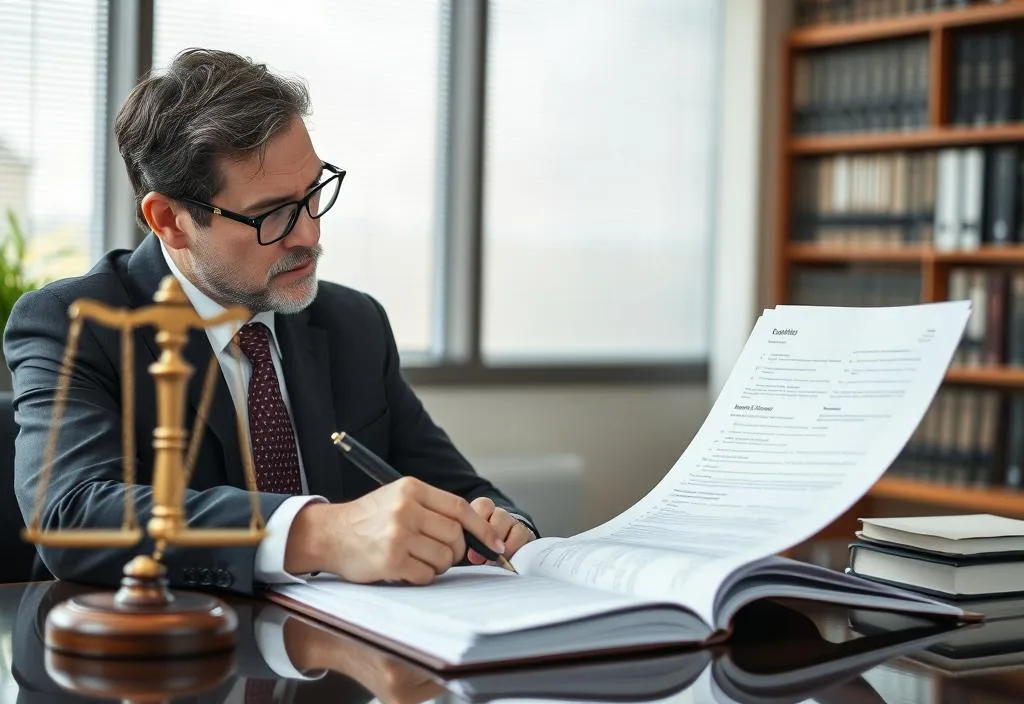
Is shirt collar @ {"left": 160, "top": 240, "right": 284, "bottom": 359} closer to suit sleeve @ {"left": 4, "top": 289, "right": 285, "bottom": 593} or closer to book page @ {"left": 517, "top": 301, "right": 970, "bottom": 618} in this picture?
suit sleeve @ {"left": 4, "top": 289, "right": 285, "bottom": 593}

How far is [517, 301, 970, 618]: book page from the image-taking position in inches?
42.1

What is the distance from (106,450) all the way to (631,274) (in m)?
3.09

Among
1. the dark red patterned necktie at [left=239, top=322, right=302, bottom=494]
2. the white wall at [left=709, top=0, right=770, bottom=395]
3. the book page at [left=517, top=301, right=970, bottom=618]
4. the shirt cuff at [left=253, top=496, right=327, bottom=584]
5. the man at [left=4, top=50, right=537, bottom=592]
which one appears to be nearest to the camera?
the book page at [left=517, top=301, right=970, bottom=618]

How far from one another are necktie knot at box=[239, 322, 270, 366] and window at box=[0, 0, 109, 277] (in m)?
1.56

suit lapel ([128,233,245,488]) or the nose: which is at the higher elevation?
the nose

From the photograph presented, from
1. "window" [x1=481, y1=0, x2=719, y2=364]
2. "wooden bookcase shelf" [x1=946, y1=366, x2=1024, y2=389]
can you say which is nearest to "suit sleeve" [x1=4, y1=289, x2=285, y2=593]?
"window" [x1=481, y1=0, x2=719, y2=364]

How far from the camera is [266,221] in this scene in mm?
1768

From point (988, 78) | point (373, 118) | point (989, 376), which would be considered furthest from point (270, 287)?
point (988, 78)

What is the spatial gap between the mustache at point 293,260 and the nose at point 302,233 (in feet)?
0.03

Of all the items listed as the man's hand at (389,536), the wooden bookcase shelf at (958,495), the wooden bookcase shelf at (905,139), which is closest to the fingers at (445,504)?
the man's hand at (389,536)

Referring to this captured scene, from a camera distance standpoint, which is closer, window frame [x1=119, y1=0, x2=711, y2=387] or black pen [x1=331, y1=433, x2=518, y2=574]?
black pen [x1=331, y1=433, x2=518, y2=574]

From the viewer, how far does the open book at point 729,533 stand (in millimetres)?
966

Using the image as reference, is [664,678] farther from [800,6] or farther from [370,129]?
[800,6]

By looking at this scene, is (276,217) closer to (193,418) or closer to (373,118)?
(193,418)
